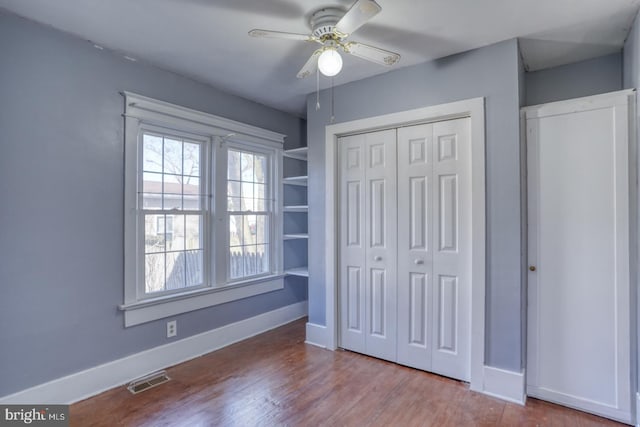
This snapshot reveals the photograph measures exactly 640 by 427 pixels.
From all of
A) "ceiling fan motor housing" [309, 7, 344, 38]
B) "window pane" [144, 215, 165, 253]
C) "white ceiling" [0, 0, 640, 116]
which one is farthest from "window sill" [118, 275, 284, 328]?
"ceiling fan motor housing" [309, 7, 344, 38]

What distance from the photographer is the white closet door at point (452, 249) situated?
256 cm

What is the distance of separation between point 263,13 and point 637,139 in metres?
2.42

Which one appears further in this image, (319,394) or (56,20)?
(319,394)

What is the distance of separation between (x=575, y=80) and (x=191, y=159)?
332cm

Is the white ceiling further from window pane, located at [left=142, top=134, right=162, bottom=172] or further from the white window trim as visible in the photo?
window pane, located at [left=142, top=134, right=162, bottom=172]

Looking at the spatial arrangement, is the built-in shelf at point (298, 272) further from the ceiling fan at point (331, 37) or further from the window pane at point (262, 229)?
the ceiling fan at point (331, 37)

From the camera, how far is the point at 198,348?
3.07 meters

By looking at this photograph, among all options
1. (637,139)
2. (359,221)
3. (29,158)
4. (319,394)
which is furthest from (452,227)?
(29,158)

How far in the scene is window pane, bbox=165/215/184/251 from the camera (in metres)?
2.93

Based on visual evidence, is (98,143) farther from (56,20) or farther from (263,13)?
(263,13)

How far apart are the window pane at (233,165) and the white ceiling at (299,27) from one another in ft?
2.89

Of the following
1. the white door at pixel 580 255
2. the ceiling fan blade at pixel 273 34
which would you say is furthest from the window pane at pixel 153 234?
the white door at pixel 580 255

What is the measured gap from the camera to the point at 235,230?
11.5ft

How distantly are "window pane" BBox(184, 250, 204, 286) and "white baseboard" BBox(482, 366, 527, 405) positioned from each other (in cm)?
251
